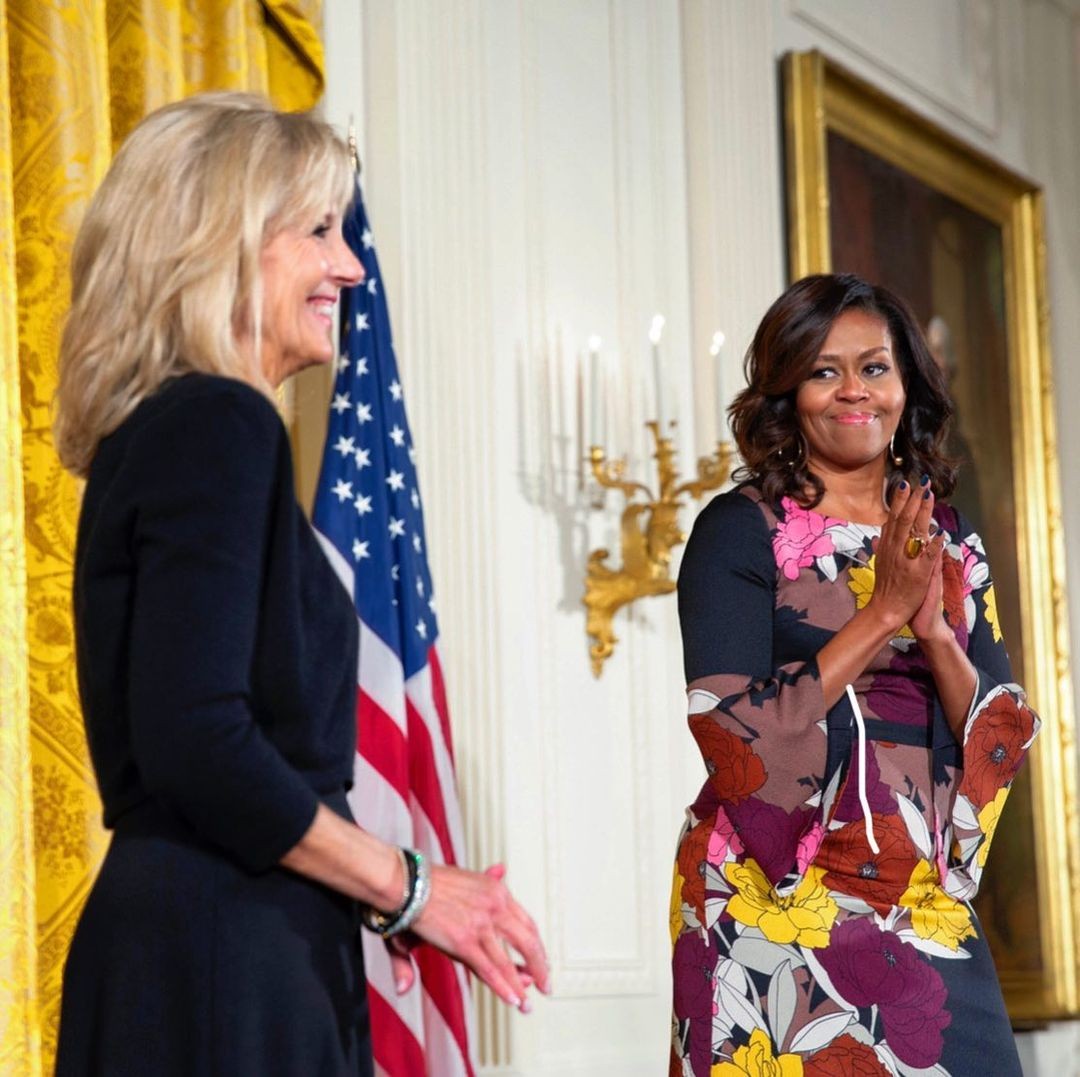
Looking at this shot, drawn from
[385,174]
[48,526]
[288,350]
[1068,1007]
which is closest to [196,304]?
[288,350]

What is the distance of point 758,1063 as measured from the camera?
2988 millimetres

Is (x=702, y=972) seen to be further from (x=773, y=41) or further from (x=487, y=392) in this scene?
(x=773, y=41)

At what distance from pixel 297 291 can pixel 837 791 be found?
4.83 ft

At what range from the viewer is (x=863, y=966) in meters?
2.99

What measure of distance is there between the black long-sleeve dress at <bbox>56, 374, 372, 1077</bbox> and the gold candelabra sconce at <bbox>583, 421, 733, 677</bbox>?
143 inches

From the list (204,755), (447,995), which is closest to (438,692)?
(447,995)

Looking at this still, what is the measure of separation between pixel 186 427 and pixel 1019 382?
266 inches

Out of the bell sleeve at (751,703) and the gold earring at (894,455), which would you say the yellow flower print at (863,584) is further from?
the gold earring at (894,455)

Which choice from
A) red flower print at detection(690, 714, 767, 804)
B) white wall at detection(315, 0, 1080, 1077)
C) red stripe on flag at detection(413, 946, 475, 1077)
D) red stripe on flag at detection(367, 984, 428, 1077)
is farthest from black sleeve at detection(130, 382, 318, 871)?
white wall at detection(315, 0, 1080, 1077)

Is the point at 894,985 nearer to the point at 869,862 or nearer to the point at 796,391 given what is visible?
the point at 869,862

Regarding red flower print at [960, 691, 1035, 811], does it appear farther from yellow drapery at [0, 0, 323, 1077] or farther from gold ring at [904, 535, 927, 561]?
yellow drapery at [0, 0, 323, 1077]

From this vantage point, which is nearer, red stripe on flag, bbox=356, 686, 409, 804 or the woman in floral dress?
the woman in floral dress

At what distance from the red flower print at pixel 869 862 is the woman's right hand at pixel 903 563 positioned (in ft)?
1.17

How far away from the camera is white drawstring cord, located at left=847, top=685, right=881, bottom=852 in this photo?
9.95ft
